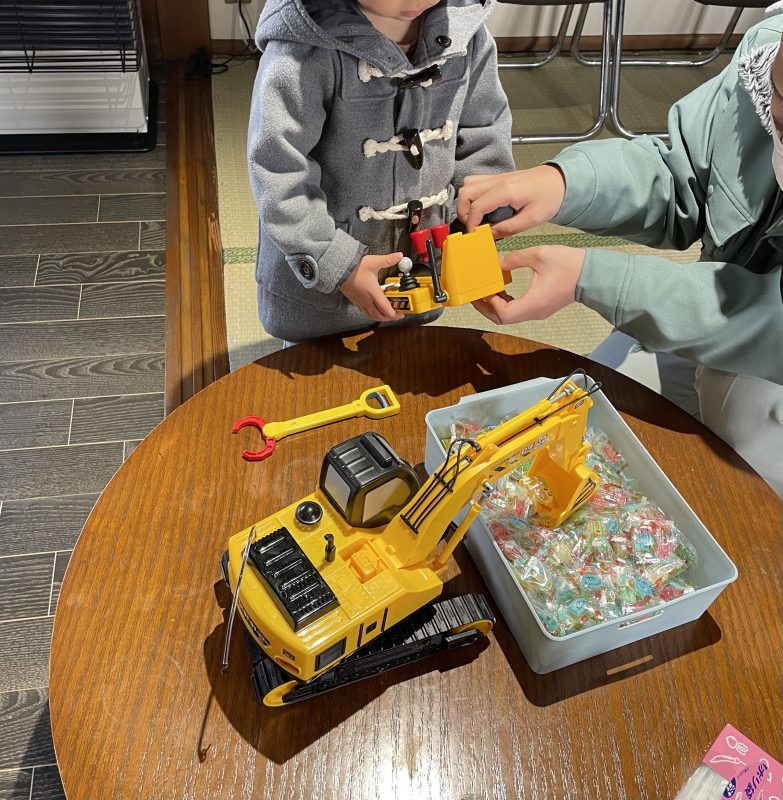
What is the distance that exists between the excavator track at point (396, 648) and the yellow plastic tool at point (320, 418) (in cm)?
25

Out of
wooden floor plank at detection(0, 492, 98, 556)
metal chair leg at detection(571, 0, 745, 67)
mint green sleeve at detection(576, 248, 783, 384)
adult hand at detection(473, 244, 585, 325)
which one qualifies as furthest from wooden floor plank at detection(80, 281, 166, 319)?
metal chair leg at detection(571, 0, 745, 67)

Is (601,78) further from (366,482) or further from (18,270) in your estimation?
(366,482)

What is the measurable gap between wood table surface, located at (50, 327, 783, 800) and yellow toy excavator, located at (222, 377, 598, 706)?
4 centimetres

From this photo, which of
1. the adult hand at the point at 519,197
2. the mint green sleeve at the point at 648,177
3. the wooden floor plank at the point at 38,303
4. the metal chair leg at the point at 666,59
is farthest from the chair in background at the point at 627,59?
the wooden floor plank at the point at 38,303

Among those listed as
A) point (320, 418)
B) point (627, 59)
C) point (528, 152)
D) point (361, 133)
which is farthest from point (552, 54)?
point (320, 418)

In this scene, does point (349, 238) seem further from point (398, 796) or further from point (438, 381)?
point (398, 796)

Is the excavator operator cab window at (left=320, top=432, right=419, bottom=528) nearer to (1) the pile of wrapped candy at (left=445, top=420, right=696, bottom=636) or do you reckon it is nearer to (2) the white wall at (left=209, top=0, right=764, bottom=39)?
(1) the pile of wrapped candy at (left=445, top=420, right=696, bottom=636)

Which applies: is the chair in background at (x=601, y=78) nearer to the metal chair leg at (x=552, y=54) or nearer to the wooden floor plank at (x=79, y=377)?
the metal chair leg at (x=552, y=54)

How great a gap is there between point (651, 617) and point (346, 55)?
0.73 metres

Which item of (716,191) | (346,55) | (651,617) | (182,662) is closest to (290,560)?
(182,662)

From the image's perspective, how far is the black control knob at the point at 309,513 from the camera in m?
0.70

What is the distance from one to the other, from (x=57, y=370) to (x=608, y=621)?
4.67ft

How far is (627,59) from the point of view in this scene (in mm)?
2803

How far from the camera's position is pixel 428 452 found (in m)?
0.86
